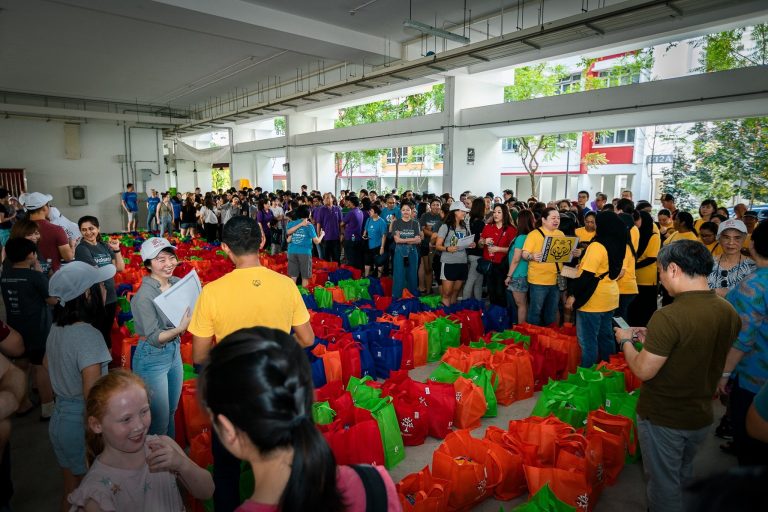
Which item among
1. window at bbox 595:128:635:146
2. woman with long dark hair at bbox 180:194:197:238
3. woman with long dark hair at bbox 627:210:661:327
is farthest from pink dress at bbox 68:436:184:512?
window at bbox 595:128:635:146

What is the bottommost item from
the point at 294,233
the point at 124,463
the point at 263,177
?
the point at 124,463

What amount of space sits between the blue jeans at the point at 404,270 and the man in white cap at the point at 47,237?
3.93 m

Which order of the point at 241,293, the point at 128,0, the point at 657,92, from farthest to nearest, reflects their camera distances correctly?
the point at 657,92, the point at 128,0, the point at 241,293

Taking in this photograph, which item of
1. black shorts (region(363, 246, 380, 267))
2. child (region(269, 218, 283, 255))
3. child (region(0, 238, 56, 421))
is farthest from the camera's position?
child (region(269, 218, 283, 255))

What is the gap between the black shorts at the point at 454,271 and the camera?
574 cm

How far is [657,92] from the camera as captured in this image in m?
8.01

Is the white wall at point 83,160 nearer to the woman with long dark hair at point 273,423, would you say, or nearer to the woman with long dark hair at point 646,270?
the woman with long dark hair at point 646,270

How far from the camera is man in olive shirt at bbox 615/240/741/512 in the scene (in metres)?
1.88

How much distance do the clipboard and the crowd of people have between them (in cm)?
4

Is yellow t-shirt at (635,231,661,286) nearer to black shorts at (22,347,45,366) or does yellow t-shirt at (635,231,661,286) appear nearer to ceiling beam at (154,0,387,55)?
black shorts at (22,347,45,366)

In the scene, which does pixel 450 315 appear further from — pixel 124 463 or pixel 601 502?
pixel 124 463

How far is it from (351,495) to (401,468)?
7.17ft

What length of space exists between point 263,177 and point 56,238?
16.1 m

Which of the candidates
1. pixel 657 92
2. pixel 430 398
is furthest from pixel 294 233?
pixel 657 92
